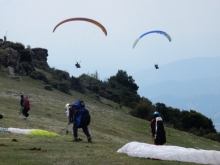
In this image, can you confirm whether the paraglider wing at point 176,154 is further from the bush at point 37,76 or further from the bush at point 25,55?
the bush at point 25,55

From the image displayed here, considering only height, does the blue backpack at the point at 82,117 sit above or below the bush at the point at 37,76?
below

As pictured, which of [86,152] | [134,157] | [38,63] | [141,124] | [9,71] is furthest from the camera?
[38,63]

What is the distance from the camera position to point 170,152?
13.7 meters

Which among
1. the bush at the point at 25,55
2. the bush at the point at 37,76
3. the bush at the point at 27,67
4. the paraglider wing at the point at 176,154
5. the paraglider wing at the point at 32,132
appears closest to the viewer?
the paraglider wing at the point at 176,154

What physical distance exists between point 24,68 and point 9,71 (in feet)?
17.8

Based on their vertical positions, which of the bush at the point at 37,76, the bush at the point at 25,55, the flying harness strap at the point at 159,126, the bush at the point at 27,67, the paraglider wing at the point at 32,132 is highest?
the bush at the point at 25,55

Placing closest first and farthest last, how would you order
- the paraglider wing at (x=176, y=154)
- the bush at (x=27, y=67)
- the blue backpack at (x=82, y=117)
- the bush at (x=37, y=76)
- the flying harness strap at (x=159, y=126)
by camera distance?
the paraglider wing at (x=176, y=154) → the flying harness strap at (x=159, y=126) → the blue backpack at (x=82, y=117) → the bush at (x=37, y=76) → the bush at (x=27, y=67)

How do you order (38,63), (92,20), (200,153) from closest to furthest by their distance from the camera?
1. (200,153)
2. (92,20)
3. (38,63)

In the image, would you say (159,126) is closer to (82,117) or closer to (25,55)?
(82,117)

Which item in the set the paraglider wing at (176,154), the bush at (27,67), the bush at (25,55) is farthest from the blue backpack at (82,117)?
the bush at (25,55)

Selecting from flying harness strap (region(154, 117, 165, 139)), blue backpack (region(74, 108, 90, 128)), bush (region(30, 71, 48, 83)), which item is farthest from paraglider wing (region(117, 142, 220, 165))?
bush (region(30, 71, 48, 83))

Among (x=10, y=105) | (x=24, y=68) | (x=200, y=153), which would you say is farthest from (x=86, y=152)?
(x=24, y=68)

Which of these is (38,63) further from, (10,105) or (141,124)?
(10,105)

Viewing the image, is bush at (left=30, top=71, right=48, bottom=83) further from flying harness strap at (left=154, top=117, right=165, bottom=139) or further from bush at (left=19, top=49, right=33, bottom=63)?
flying harness strap at (left=154, top=117, right=165, bottom=139)
